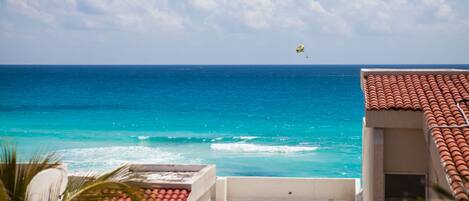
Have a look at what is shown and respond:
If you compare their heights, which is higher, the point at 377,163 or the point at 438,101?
the point at 438,101

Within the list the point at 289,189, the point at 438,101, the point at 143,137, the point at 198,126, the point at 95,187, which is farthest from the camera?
the point at 198,126

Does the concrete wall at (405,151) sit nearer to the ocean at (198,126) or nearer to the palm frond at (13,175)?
the palm frond at (13,175)

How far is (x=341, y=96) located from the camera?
10581cm

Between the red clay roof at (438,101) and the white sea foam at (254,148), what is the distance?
120 ft

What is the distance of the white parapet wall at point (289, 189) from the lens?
82.6 ft

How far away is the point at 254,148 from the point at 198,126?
58.1 ft

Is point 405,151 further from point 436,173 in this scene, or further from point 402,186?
point 436,173

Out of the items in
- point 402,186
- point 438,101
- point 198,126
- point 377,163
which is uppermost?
point 438,101

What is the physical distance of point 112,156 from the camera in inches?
2025

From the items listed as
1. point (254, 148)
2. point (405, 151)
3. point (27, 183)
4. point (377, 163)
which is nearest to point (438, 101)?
point (405, 151)

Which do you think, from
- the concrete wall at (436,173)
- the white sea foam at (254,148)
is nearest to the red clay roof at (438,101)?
the concrete wall at (436,173)

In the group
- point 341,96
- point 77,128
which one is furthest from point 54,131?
point 341,96

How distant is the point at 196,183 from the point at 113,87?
379ft

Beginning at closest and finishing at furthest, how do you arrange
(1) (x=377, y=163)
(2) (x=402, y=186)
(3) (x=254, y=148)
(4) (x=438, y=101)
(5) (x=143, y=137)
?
(1) (x=377, y=163), (2) (x=402, y=186), (4) (x=438, y=101), (3) (x=254, y=148), (5) (x=143, y=137)
